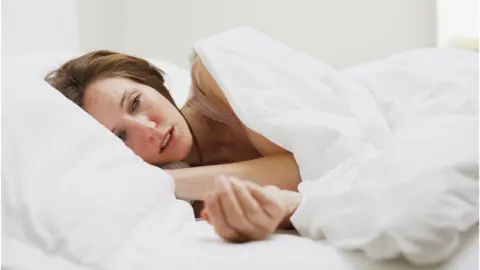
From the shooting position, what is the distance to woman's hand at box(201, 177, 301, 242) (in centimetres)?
55

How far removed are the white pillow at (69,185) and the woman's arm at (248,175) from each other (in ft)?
0.76

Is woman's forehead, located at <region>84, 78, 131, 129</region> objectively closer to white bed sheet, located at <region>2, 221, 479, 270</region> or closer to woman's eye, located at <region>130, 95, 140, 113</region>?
woman's eye, located at <region>130, 95, 140, 113</region>

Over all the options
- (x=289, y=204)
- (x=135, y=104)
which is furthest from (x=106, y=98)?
(x=289, y=204)

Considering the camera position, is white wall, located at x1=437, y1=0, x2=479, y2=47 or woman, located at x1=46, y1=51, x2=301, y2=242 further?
white wall, located at x1=437, y1=0, x2=479, y2=47

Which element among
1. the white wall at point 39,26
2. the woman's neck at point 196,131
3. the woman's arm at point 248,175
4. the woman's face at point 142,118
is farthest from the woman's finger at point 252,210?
the white wall at point 39,26

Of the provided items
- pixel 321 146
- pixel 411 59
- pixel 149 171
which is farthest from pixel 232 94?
pixel 411 59

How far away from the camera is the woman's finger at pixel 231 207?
1.80ft

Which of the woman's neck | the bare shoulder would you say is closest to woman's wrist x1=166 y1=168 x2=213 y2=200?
the bare shoulder

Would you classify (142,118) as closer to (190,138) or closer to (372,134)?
(190,138)

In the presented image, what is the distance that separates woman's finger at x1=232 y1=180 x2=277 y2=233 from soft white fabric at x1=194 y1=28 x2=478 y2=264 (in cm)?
4

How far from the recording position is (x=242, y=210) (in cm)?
56

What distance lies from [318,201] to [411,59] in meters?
0.63

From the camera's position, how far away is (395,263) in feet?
1.68

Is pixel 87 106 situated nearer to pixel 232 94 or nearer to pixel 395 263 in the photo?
pixel 232 94
